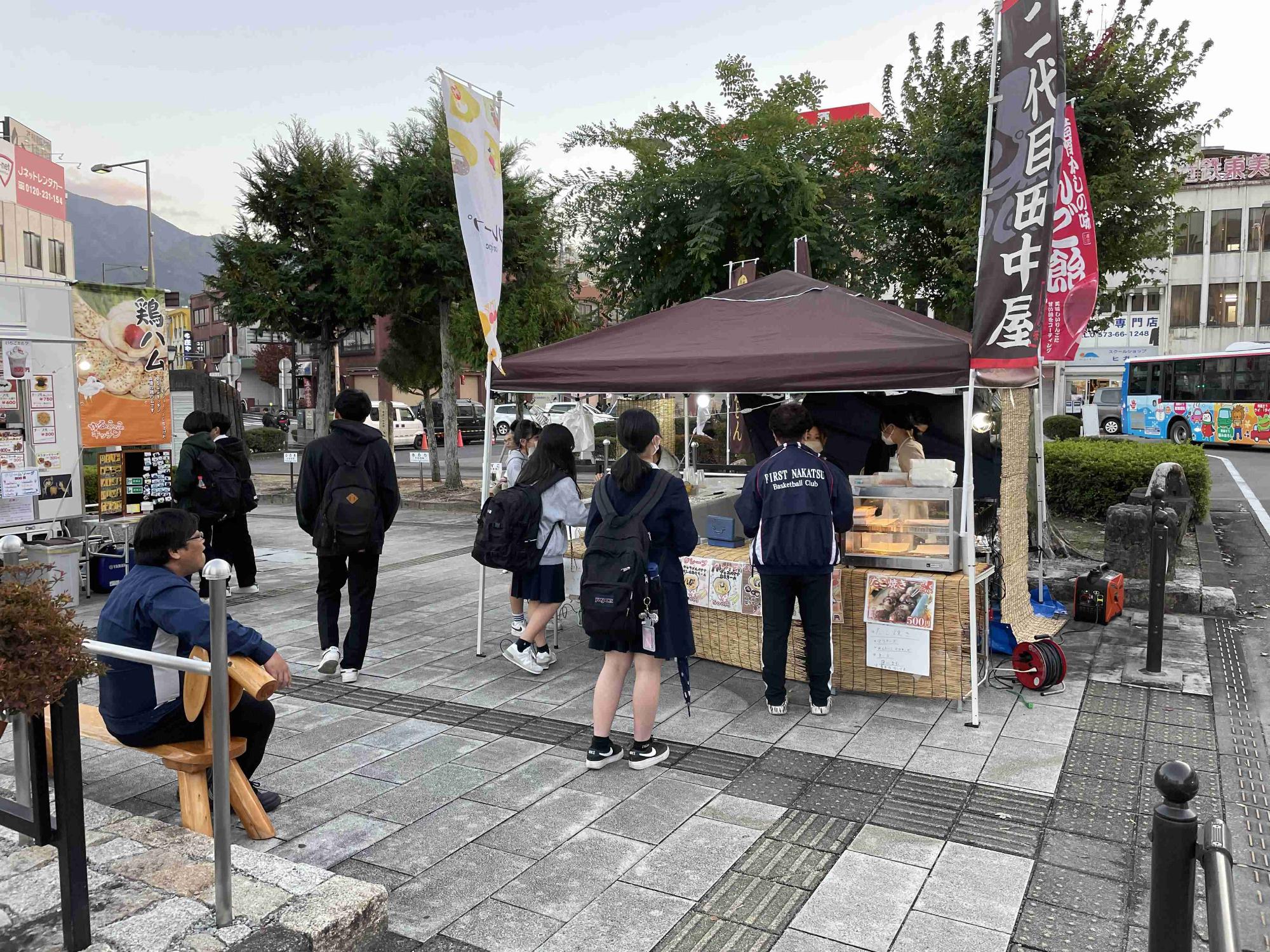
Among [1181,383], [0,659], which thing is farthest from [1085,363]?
[0,659]

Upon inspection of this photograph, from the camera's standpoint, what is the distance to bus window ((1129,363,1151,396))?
27.1 m

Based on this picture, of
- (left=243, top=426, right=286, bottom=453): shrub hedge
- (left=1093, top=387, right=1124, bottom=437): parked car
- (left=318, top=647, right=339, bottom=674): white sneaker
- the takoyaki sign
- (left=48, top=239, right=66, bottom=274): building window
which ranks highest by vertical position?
(left=48, top=239, right=66, bottom=274): building window

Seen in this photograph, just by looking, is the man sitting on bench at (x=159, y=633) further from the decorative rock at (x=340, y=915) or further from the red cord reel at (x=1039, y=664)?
the red cord reel at (x=1039, y=664)

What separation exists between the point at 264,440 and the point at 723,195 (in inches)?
871

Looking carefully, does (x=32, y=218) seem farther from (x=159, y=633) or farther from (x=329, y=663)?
(x=159, y=633)

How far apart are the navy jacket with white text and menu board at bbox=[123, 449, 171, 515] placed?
7.00 metres

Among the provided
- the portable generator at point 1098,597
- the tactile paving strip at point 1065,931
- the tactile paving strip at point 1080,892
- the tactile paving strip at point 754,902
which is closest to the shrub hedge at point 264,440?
the portable generator at point 1098,597

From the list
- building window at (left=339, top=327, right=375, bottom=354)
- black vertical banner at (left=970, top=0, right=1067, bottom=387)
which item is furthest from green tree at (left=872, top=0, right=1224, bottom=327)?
building window at (left=339, top=327, right=375, bottom=354)

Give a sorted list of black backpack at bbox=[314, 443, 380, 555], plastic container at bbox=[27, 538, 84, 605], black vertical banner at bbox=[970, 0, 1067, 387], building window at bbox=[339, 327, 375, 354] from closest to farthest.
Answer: black vertical banner at bbox=[970, 0, 1067, 387] → black backpack at bbox=[314, 443, 380, 555] → plastic container at bbox=[27, 538, 84, 605] → building window at bbox=[339, 327, 375, 354]

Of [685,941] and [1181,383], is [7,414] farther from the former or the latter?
[1181,383]

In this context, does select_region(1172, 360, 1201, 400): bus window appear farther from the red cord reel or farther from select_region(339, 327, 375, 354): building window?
select_region(339, 327, 375, 354): building window

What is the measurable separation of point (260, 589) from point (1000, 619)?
6723 mm

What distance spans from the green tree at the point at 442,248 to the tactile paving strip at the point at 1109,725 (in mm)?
11303

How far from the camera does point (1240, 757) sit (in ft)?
14.6
